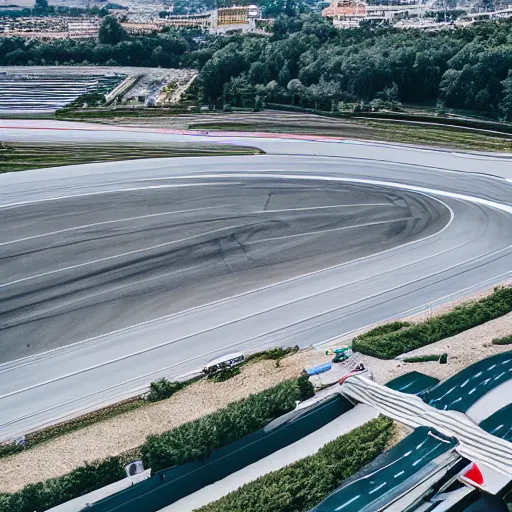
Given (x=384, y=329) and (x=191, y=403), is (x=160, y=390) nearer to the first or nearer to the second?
(x=191, y=403)

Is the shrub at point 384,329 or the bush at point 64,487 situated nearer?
the bush at point 64,487

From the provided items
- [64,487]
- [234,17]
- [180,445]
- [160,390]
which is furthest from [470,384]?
[234,17]

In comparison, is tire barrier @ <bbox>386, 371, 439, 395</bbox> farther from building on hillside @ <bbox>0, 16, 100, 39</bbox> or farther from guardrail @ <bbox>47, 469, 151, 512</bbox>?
building on hillside @ <bbox>0, 16, 100, 39</bbox>

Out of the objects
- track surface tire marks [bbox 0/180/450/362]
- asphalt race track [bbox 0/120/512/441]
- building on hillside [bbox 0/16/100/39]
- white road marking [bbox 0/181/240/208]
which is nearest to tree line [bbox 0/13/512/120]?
asphalt race track [bbox 0/120/512/441]

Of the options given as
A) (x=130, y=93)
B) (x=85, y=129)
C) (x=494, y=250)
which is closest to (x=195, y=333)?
(x=494, y=250)

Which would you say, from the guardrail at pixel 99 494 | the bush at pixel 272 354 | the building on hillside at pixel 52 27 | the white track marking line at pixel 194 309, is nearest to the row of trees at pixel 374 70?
the white track marking line at pixel 194 309

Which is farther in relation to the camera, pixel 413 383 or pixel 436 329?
pixel 436 329

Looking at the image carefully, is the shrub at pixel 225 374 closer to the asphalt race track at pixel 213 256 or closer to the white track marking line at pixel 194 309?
the asphalt race track at pixel 213 256

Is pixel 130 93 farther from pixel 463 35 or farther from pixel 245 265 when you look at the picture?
pixel 245 265
